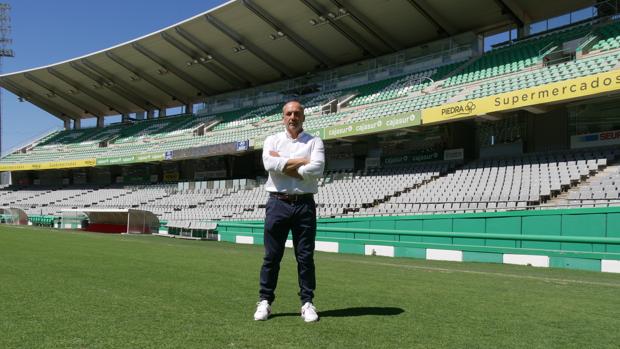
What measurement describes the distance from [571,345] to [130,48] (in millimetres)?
39148

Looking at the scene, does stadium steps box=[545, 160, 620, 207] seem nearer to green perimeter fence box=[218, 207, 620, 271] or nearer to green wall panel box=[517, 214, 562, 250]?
green wall panel box=[517, 214, 562, 250]

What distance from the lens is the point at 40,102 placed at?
2062 inches

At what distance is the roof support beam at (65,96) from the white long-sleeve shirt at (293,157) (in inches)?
1994

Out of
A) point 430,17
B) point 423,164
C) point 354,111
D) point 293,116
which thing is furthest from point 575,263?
point 430,17

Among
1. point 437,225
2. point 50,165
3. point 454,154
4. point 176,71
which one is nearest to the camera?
point 437,225

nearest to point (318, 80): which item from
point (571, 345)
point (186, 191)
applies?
point (186, 191)

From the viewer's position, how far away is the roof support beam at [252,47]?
105ft

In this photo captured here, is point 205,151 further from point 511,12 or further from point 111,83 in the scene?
point 511,12

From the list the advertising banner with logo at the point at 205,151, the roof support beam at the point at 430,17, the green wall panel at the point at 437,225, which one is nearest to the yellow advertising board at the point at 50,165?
the advertising banner with logo at the point at 205,151

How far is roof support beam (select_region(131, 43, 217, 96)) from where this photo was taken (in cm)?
3725

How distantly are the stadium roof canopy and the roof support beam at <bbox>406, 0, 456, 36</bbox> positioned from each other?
6cm

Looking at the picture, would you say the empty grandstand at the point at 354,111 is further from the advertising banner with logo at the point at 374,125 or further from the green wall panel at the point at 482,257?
the green wall panel at the point at 482,257

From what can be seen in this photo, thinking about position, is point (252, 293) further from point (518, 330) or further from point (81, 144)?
point (81, 144)

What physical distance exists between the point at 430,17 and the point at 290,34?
358 inches
